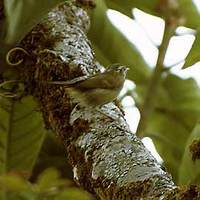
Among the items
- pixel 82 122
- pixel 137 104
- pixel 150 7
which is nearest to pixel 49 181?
pixel 82 122

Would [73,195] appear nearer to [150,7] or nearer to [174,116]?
[150,7]

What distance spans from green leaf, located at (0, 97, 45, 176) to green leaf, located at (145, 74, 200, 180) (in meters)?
0.44

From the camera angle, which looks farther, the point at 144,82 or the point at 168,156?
the point at 144,82

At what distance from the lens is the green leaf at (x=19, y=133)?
1329 millimetres

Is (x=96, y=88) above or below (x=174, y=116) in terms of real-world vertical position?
above

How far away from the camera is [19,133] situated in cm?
135

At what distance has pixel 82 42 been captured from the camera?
123 centimetres

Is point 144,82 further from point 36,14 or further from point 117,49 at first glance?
point 36,14

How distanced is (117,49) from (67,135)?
2.31 feet

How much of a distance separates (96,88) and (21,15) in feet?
1.20

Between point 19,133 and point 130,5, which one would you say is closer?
point 19,133

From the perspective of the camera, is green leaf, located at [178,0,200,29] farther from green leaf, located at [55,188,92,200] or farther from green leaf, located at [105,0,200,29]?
green leaf, located at [55,188,92,200]

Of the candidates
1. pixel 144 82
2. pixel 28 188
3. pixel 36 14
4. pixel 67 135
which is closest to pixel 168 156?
pixel 144 82

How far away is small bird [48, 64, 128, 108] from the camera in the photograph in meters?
1.07
